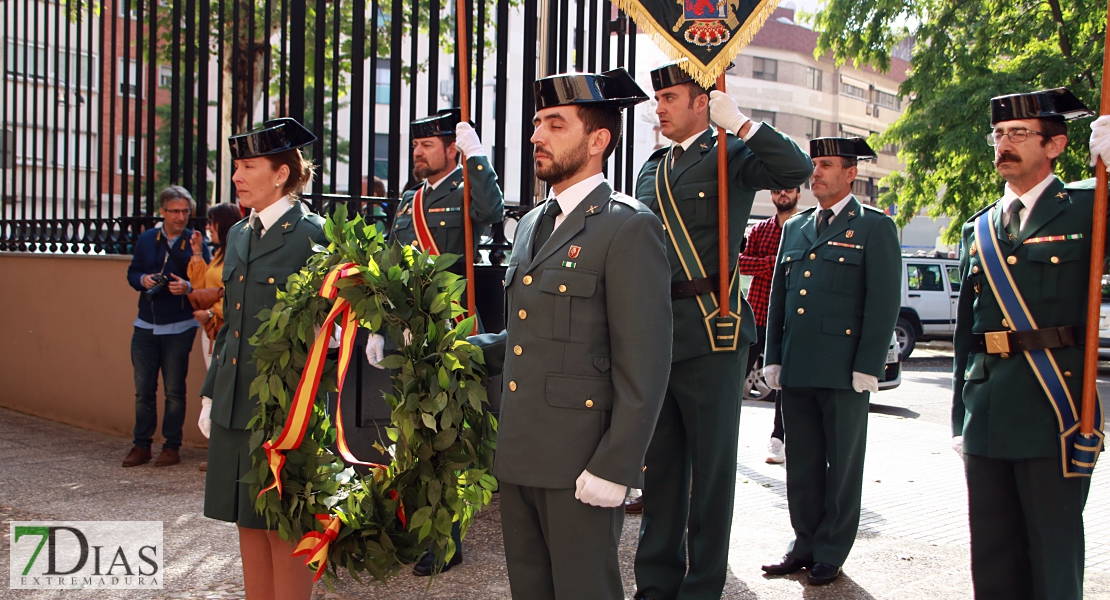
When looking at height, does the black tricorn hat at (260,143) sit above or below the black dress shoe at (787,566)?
above

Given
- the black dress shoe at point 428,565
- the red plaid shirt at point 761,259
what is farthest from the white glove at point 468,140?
the red plaid shirt at point 761,259

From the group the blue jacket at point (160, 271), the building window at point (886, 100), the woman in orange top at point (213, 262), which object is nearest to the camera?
the woman in orange top at point (213, 262)

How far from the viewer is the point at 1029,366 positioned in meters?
3.51

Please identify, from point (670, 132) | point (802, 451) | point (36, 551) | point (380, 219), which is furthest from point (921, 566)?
point (36, 551)

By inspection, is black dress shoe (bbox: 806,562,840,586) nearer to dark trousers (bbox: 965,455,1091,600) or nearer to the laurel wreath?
dark trousers (bbox: 965,455,1091,600)

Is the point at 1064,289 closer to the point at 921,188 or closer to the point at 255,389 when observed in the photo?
the point at 255,389

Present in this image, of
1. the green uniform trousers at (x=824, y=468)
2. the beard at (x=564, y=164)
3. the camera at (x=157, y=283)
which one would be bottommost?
the green uniform trousers at (x=824, y=468)

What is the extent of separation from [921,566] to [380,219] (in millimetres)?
3600

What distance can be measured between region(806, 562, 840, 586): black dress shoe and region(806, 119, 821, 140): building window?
4688 centimetres

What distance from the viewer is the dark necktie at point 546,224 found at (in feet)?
9.92

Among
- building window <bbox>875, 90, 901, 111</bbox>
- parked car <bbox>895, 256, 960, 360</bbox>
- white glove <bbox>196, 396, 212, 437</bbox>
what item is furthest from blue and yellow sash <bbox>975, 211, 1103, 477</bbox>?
building window <bbox>875, 90, 901, 111</bbox>

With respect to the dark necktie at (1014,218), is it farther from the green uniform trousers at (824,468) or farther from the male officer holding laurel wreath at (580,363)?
the male officer holding laurel wreath at (580,363)

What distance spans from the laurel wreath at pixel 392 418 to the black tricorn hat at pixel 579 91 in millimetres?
657


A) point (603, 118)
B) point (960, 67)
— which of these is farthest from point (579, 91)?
point (960, 67)
